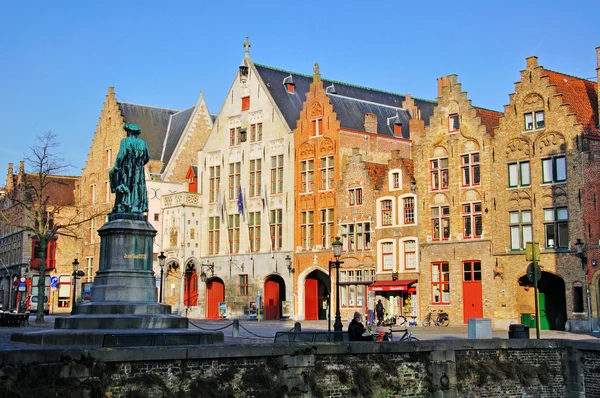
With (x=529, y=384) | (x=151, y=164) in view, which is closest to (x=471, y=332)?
(x=529, y=384)

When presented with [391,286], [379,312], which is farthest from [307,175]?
[379,312]

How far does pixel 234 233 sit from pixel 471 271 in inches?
722

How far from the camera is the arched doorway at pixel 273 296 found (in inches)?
2005

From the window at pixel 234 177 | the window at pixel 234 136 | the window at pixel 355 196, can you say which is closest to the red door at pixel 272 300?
the window at pixel 234 177

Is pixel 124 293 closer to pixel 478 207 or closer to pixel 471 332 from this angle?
pixel 471 332

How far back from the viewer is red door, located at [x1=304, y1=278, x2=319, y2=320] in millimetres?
48625

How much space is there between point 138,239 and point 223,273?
3114cm

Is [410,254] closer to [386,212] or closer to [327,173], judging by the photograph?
[386,212]

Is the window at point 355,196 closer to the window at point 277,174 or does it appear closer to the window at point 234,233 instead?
the window at point 277,174

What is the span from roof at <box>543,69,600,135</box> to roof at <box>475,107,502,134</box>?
3725 mm

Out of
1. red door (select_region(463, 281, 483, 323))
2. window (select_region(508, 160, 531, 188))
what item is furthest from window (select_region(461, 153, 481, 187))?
red door (select_region(463, 281, 483, 323))

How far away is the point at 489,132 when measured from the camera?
40.8 meters

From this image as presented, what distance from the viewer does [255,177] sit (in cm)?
5238

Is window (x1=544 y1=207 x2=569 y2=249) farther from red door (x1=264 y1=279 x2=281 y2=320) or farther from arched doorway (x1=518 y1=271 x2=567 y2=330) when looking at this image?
red door (x1=264 y1=279 x2=281 y2=320)
